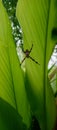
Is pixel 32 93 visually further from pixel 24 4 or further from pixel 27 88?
pixel 24 4

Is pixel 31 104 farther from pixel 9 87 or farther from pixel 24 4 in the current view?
pixel 24 4

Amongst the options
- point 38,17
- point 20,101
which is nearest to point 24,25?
point 38,17

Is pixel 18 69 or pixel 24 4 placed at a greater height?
pixel 24 4
